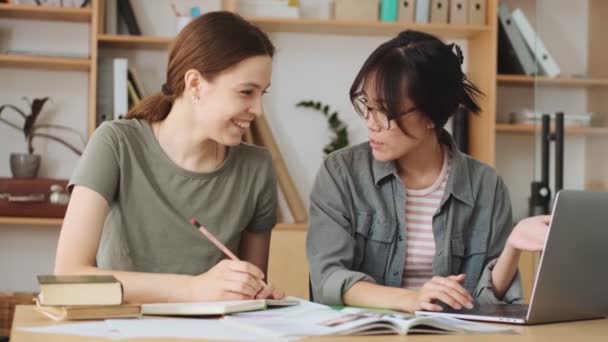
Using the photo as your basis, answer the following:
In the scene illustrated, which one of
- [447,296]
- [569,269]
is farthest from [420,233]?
[569,269]

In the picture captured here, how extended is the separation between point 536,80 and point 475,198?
173 cm

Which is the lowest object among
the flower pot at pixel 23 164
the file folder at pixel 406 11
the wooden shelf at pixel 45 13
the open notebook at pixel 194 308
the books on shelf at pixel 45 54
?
the open notebook at pixel 194 308

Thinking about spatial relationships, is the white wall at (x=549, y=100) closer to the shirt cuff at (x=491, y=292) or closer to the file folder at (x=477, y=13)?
the file folder at (x=477, y=13)

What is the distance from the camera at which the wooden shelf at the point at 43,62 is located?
3561mm

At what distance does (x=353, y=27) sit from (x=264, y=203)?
1.85 m

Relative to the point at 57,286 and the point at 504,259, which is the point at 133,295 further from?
the point at 504,259

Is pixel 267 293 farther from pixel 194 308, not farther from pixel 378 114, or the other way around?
pixel 378 114

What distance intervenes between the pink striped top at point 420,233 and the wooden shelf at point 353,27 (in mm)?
1790

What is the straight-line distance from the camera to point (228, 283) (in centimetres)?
158

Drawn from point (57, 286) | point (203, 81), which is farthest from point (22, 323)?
point (203, 81)

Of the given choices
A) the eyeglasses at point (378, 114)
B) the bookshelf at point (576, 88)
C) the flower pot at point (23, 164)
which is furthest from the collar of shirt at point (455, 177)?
the flower pot at point (23, 164)

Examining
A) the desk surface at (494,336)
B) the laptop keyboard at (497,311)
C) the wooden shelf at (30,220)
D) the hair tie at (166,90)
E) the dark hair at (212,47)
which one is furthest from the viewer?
the wooden shelf at (30,220)

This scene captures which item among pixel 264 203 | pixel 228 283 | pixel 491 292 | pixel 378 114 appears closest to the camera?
pixel 228 283

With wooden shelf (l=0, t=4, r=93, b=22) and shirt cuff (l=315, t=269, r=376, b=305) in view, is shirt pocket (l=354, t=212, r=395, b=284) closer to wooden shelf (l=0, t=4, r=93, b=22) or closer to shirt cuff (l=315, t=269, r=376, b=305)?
shirt cuff (l=315, t=269, r=376, b=305)
